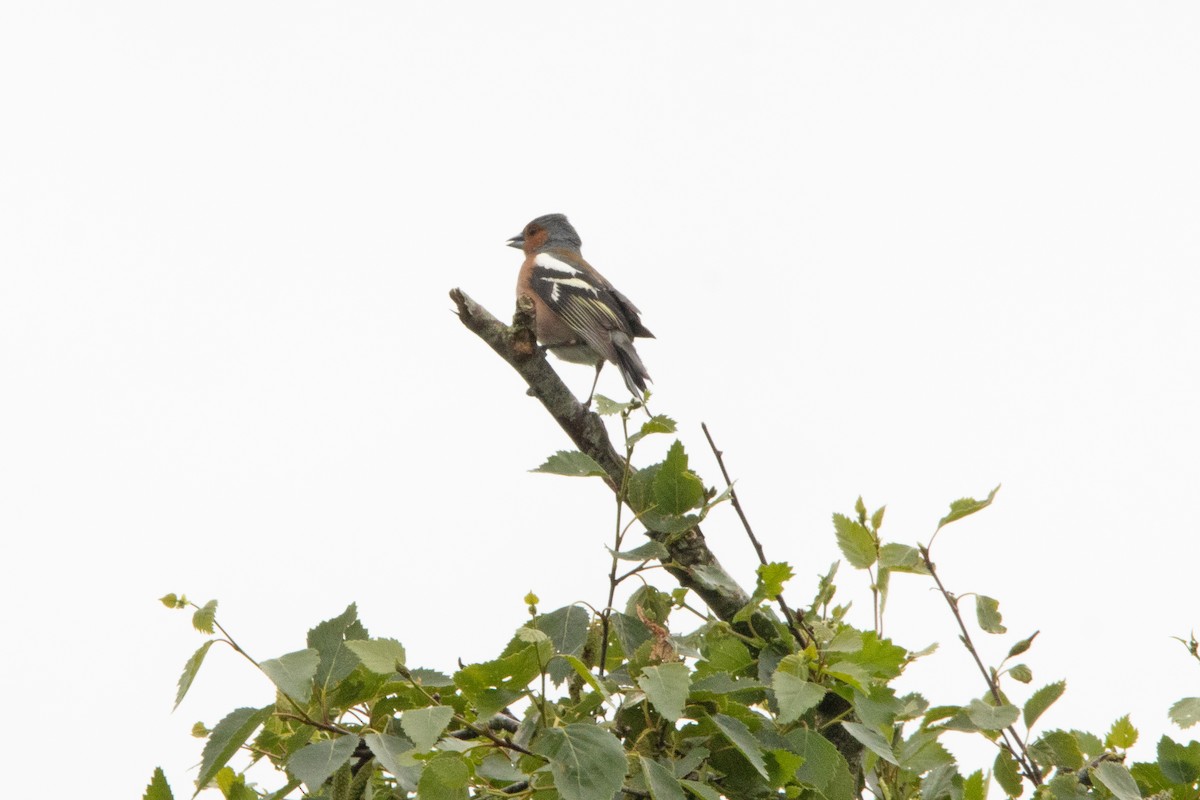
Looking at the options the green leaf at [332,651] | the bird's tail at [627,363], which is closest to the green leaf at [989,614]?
the green leaf at [332,651]

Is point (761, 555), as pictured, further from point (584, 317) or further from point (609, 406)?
point (584, 317)

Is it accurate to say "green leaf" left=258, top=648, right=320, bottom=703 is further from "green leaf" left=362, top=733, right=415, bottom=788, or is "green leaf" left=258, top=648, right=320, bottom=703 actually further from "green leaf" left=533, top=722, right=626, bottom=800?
"green leaf" left=533, top=722, right=626, bottom=800

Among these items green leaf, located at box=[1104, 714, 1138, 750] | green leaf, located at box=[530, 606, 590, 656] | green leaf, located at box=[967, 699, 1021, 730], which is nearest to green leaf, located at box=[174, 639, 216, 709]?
green leaf, located at box=[530, 606, 590, 656]

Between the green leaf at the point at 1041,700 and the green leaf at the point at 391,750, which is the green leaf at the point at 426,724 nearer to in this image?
the green leaf at the point at 391,750

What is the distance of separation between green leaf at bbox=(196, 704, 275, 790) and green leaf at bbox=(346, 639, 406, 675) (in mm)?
223

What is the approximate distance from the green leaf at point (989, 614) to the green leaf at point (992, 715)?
0.24 m

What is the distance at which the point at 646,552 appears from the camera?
2852mm

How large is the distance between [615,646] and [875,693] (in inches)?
28.8

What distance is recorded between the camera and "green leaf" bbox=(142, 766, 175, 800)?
103 inches

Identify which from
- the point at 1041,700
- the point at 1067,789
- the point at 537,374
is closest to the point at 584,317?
the point at 537,374

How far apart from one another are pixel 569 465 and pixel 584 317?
5593 mm

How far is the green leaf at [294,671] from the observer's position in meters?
2.39

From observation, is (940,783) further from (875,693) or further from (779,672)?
(779,672)

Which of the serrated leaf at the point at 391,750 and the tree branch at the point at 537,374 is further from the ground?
the tree branch at the point at 537,374
